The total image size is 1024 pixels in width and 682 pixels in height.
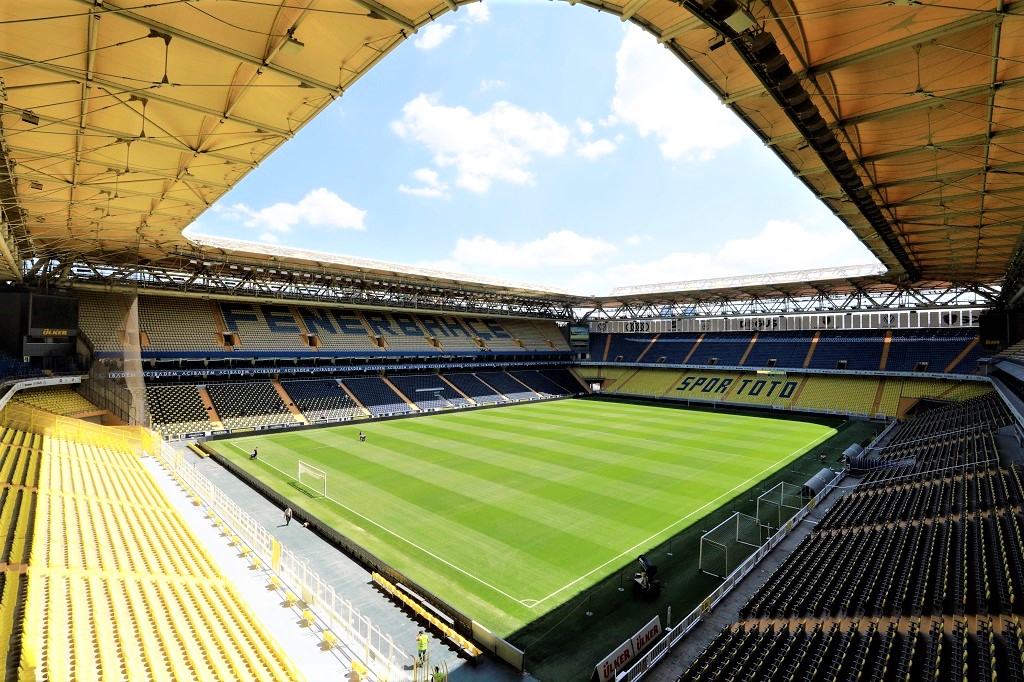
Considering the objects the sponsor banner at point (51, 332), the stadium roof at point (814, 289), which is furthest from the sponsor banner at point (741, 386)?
the sponsor banner at point (51, 332)

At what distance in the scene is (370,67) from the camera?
25.6 ft

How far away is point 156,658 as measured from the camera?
644 centimetres

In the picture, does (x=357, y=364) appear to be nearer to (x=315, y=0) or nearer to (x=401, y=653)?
(x=401, y=653)

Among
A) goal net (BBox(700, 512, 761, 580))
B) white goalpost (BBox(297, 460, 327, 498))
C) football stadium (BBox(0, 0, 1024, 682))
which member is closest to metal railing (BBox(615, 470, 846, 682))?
football stadium (BBox(0, 0, 1024, 682))

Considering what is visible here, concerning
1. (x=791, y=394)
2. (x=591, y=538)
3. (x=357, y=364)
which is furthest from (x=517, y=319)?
(x=591, y=538)

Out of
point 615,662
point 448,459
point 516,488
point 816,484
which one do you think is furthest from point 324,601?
point 816,484

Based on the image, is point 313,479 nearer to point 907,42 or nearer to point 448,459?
point 448,459

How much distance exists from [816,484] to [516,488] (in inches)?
451

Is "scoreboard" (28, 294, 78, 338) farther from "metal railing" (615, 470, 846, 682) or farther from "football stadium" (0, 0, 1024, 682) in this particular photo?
"metal railing" (615, 470, 846, 682)

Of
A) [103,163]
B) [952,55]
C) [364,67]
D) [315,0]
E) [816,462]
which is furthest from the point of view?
[816,462]

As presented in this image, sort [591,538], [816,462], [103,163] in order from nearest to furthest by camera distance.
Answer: [103,163], [591,538], [816,462]

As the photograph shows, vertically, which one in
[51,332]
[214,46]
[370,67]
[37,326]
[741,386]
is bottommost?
[741,386]

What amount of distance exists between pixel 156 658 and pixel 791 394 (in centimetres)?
4278

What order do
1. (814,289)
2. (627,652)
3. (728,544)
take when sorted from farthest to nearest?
(814,289)
(728,544)
(627,652)
